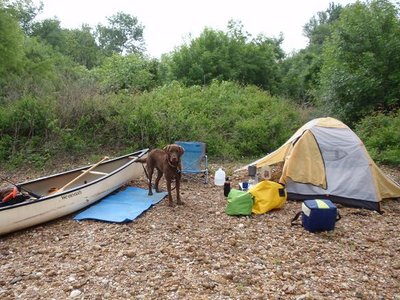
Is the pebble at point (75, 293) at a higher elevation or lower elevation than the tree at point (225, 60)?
lower

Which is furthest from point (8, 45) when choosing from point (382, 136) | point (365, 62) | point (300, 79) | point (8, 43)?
point (300, 79)

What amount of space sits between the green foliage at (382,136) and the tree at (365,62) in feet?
2.98

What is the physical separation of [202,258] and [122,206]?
2.31m

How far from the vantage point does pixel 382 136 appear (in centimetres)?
1089

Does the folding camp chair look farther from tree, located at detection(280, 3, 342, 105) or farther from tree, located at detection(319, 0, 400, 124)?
tree, located at detection(280, 3, 342, 105)

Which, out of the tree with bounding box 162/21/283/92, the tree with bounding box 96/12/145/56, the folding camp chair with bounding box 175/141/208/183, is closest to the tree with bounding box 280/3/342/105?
the tree with bounding box 162/21/283/92

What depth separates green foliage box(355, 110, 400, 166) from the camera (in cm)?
992

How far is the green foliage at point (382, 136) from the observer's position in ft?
32.6

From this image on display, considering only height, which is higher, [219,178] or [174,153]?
[174,153]

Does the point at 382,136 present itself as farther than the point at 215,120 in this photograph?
No

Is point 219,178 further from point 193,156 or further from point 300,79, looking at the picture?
point 300,79

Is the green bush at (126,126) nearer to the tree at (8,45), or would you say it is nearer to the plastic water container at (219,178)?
the tree at (8,45)

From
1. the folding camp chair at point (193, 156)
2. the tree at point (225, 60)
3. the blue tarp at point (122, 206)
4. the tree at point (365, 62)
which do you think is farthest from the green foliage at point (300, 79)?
the blue tarp at point (122, 206)

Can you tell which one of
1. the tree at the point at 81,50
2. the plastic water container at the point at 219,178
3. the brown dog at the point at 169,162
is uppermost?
the tree at the point at 81,50
